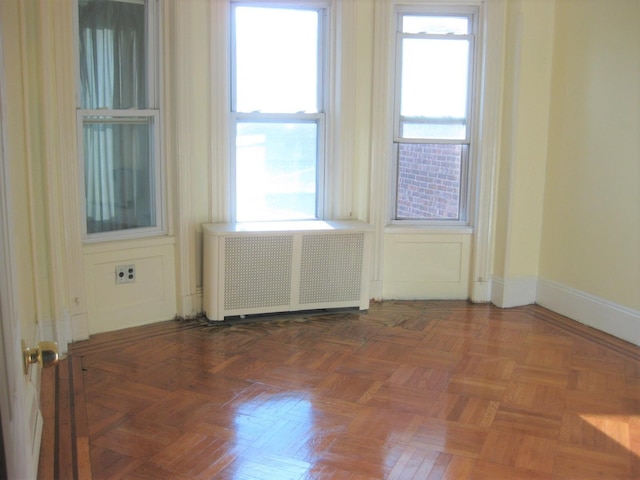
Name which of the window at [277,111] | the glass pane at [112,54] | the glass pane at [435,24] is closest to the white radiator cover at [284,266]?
the window at [277,111]

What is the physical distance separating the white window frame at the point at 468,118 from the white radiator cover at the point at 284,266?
2.04 feet

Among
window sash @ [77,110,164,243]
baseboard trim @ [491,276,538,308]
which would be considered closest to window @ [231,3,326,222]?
window sash @ [77,110,164,243]

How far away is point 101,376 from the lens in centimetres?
380

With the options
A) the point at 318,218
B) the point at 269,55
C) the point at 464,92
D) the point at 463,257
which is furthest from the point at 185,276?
the point at 464,92

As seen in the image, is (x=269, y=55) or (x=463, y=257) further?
(x=463, y=257)

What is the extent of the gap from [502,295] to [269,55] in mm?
2547

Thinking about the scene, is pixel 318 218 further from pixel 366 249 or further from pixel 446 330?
pixel 446 330

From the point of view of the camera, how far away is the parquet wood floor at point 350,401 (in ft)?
9.45

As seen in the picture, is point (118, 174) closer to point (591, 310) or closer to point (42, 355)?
point (42, 355)

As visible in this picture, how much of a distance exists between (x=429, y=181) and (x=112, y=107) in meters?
2.46

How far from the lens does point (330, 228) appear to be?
4.86m

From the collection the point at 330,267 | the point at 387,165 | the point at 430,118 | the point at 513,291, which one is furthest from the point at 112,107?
the point at 513,291

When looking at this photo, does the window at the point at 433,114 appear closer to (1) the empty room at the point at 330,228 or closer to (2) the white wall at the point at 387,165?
(1) the empty room at the point at 330,228

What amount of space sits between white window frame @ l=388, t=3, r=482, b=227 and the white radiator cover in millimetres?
621
